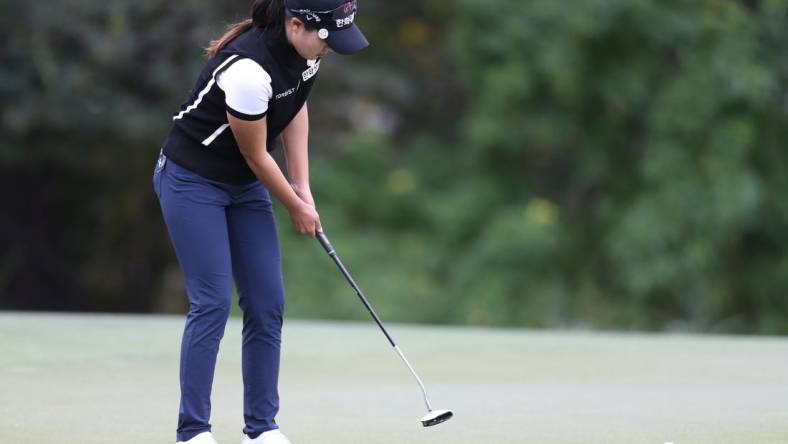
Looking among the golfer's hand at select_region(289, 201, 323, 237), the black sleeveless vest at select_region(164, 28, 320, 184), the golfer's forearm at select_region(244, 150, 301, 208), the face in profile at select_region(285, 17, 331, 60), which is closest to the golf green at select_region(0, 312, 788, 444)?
the golfer's hand at select_region(289, 201, 323, 237)

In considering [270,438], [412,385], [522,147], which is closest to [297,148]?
[270,438]

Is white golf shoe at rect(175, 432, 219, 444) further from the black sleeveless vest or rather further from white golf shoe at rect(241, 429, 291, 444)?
the black sleeveless vest

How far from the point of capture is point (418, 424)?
4516 millimetres

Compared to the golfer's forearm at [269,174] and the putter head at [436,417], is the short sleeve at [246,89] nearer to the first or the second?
the golfer's forearm at [269,174]

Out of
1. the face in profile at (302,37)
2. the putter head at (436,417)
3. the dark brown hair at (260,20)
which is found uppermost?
the dark brown hair at (260,20)

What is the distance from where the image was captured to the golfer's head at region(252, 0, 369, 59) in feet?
12.1

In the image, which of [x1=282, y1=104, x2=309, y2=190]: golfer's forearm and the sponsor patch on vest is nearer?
the sponsor patch on vest

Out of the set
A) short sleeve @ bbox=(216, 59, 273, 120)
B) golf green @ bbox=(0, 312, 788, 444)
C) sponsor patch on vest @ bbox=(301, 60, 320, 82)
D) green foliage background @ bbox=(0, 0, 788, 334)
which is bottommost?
golf green @ bbox=(0, 312, 788, 444)

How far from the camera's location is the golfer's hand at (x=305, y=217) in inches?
155

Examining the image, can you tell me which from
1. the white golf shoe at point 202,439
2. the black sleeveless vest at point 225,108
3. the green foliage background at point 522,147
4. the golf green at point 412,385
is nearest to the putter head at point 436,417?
the golf green at point 412,385

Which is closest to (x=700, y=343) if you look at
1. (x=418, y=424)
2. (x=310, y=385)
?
(x=310, y=385)

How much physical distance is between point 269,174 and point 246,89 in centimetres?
29

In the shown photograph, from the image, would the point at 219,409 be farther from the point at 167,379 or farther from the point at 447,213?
the point at 447,213

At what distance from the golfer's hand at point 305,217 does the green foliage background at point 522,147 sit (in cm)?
676
